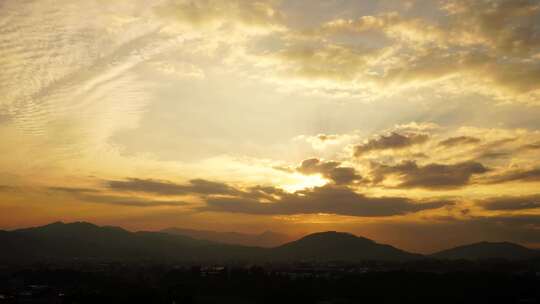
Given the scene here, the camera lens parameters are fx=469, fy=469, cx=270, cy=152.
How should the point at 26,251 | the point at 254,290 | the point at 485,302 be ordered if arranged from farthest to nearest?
the point at 26,251, the point at 254,290, the point at 485,302

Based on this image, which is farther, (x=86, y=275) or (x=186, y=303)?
(x=86, y=275)

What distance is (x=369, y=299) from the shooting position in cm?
7106

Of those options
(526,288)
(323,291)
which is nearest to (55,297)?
(323,291)

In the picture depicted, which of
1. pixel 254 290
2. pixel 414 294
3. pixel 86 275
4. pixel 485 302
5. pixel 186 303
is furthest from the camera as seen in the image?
pixel 86 275

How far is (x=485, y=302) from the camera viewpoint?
68375mm

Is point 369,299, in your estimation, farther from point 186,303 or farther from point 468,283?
point 186,303

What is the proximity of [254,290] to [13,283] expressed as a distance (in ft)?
157

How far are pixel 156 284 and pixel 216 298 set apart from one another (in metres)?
16.9

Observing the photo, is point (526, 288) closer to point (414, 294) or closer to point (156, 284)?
point (414, 294)

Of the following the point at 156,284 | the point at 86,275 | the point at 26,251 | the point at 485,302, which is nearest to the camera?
the point at 485,302

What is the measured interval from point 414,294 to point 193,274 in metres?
44.6

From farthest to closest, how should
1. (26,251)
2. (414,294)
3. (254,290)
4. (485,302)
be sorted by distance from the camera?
(26,251), (254,290), (414,294), (485,302)

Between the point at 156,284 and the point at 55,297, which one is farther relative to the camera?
the point at 156,284

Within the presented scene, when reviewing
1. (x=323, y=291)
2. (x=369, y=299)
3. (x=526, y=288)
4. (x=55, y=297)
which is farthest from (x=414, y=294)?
(x=55, y=297)
